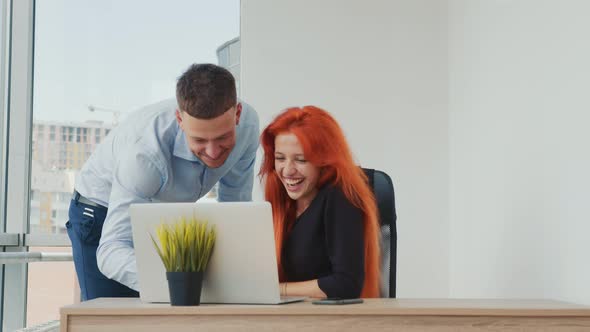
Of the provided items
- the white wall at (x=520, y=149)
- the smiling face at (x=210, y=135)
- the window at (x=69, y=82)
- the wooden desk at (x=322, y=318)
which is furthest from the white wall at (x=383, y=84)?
the wooden desk at (x=322, y=318)

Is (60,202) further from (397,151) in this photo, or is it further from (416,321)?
(416,321)

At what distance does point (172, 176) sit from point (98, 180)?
0.98 feet

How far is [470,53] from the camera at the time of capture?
3551 mm

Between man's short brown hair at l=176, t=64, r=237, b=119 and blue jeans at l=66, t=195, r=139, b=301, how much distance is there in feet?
1.95

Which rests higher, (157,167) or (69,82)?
(69,82)

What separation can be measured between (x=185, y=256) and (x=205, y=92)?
0.49 metres

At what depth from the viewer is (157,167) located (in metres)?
2.44

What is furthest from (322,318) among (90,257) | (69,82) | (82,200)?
(69,82)

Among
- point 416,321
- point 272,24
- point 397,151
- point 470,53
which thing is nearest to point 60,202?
point 272,24

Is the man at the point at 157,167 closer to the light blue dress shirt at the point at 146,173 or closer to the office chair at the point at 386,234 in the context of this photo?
the light blue dress shirt at the point at 146,173

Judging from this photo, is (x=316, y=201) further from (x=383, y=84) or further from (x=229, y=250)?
(x=383, y=84)

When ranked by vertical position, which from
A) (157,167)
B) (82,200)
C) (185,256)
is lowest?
(185,256)

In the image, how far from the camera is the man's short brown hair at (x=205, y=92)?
2.23 meters

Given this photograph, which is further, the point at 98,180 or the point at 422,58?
the point at 422,58
